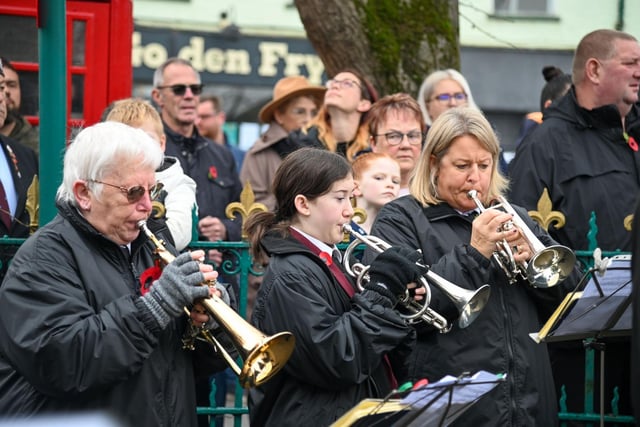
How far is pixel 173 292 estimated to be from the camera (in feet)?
14.7

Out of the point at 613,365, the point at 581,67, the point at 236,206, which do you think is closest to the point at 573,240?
the point at 613,365

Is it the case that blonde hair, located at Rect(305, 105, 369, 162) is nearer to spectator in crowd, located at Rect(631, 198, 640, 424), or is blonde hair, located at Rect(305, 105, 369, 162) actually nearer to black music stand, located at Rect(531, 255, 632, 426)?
black music stand, located at Rect(531, 255, 632, 426)

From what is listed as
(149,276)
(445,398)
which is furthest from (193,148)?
→ (445,398)

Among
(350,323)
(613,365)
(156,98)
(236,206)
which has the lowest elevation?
(613,365)

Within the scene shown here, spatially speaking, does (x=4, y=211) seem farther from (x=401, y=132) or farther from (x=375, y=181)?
(x=401, y=132)

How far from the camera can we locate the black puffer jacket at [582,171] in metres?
7.00

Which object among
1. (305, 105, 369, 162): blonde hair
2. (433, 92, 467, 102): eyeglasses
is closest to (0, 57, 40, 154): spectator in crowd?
(305, 105, 369, 162): blonde hair

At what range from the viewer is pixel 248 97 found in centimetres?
2302

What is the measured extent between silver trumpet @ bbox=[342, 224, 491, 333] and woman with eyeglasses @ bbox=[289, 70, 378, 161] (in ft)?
8.51

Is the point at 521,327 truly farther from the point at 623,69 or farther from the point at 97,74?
the point at 97,74

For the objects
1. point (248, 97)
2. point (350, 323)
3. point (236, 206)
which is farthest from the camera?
point (248, 97)

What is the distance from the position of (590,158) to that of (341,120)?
170 centimetres

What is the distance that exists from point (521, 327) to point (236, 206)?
1721 millimetres

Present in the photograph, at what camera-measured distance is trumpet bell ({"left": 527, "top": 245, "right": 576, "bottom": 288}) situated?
5473 mm
